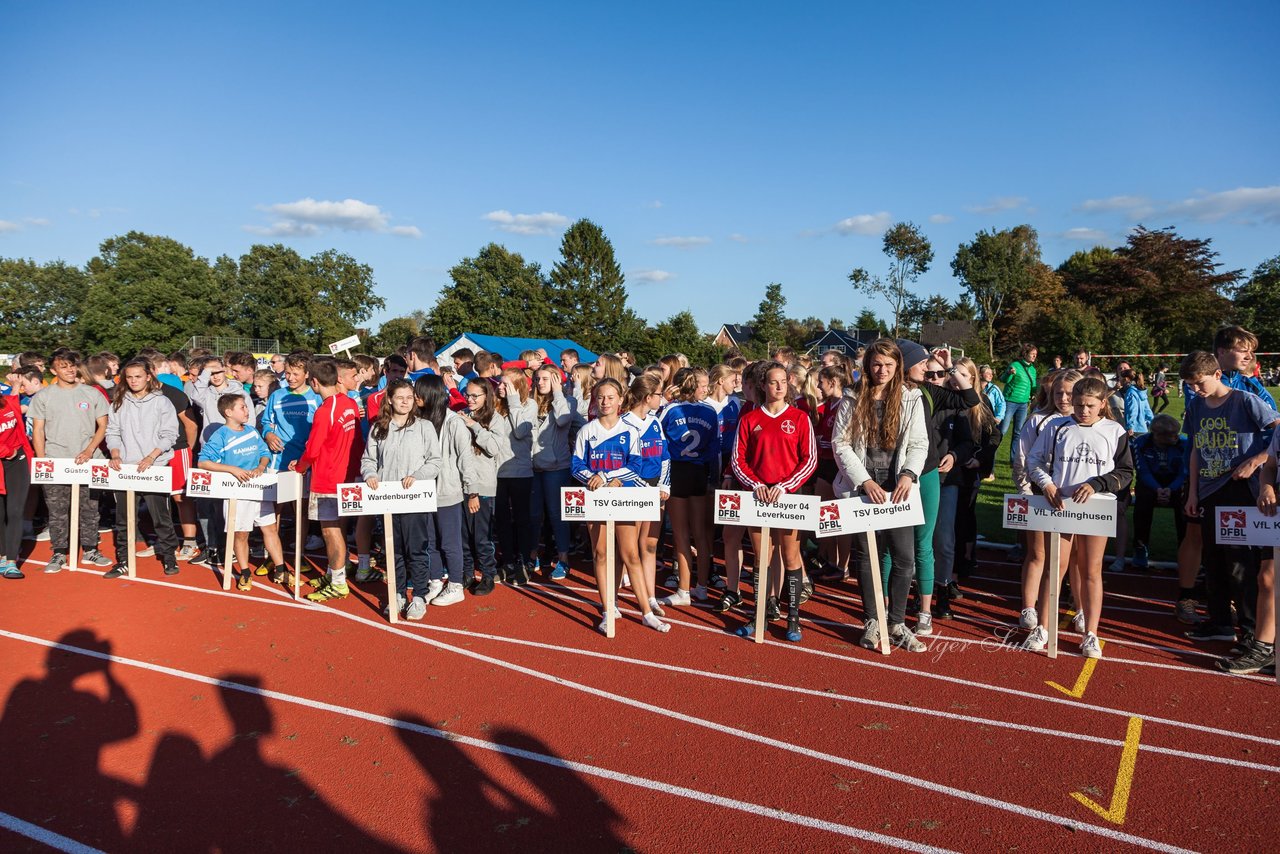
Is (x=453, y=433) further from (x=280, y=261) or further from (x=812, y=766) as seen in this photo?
(x=280, y=261)

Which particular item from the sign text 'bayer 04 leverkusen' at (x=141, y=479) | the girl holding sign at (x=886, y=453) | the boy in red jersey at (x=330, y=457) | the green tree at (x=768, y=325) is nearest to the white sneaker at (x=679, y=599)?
the girl holding sign at (x=886, y=453)

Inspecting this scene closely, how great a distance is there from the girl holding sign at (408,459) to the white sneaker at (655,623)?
6.22 ft

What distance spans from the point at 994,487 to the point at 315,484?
1025cm

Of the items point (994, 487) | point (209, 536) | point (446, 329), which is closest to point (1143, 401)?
point (994, 487)

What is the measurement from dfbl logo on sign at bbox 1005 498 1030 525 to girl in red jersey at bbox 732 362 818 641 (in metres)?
1.41

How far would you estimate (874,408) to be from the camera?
5.27 m

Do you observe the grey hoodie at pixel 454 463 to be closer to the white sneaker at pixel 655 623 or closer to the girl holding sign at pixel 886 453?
the white sneaker at pixel 655 623

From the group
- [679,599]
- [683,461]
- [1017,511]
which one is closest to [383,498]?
[683,461]

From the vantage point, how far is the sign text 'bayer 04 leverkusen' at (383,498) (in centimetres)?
593

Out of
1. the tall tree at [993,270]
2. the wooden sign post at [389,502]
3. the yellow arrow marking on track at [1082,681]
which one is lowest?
the yellow arrow marking on track at [1082,681]

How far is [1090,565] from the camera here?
5.18 meters

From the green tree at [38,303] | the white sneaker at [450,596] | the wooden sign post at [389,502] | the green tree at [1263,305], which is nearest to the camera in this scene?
the wooden sign post at [389,502]

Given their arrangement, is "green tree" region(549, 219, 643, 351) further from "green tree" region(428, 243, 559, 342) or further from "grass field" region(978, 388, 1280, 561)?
"grass field" region(978, 388, 1280, 561)

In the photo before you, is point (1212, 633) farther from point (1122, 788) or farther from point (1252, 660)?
point (1122, 788)
